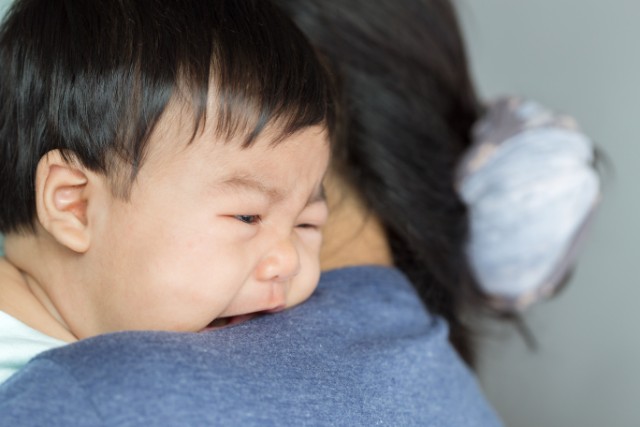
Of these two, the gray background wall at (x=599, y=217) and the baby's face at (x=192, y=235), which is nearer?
the baby's face at (x=192, y=235)

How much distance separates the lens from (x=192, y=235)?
854 mm

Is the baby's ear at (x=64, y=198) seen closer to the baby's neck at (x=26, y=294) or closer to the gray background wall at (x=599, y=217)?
the baby's neck at (x=26, y=294)

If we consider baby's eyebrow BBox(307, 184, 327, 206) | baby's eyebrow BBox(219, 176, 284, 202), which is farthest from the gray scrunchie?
baby's eyebrow BBox(219, 176, 284, 202)

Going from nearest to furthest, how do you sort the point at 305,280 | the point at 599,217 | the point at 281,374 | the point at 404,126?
the point at 281,374 → the point at 305,280 → the point at 404,126 → the point at 599,217

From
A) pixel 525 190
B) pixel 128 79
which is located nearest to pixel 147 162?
pixel 128 79

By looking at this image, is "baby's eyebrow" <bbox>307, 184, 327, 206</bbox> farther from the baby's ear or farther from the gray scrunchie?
the gray scrunchie

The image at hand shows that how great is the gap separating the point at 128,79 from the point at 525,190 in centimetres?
79

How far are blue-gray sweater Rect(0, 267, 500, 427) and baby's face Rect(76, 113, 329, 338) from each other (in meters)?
0.05

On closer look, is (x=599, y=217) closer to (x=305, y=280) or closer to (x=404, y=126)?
(x=404, y=126)

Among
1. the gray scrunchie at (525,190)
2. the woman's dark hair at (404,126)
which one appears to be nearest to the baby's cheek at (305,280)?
the woman's dark hair at (404,126)

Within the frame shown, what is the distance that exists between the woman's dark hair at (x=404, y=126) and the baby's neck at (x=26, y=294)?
483mm

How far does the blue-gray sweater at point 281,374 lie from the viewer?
0.71 m

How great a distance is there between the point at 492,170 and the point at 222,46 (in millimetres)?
683

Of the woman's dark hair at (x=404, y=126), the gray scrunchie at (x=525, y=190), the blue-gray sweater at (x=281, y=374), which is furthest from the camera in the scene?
the gray scrunchie at (x=525, y=190)
